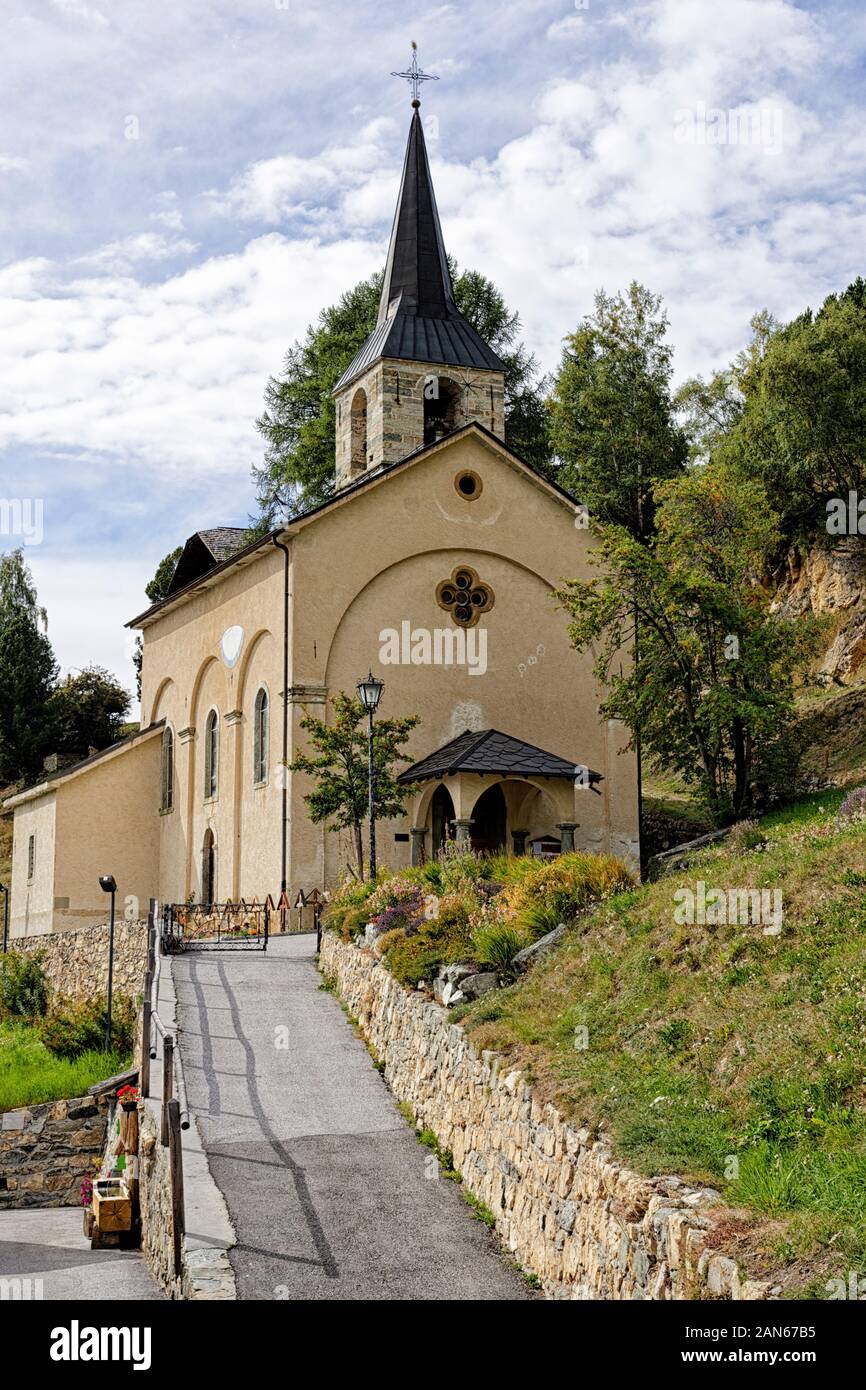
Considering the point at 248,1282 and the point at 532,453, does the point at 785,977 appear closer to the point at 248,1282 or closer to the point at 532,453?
the point at 248,1282

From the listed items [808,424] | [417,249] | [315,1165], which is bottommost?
[315,1165]

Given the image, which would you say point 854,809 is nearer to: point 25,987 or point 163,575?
point 25,987

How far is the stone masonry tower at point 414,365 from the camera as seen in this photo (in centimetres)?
3509

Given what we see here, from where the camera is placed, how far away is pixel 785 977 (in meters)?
11.5

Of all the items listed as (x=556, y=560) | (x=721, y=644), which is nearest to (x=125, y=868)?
(x=556, y=560)

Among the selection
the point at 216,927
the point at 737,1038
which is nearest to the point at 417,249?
the point at 216,927

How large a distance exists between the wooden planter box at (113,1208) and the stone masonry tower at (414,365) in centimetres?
2108

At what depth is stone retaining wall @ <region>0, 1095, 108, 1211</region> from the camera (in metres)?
22.1

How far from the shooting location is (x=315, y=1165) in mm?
13594

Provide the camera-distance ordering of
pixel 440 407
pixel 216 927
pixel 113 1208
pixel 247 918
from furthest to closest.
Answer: pixel 440 407 → pixel 247 918 → pixel 216 927 → pixel 113 1208

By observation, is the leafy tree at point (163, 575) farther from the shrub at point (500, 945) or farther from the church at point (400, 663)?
the shrub at point (500, 945)

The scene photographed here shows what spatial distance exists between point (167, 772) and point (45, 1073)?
14754 mm

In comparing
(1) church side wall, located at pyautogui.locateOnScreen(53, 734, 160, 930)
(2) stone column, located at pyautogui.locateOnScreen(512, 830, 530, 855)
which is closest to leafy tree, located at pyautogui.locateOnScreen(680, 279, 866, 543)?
(2) stone column, located at pyautogui.locateOnScreen(512, 830, 530, 855)

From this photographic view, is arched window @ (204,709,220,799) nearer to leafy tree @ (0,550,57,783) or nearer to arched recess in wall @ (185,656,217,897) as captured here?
arched recess in wall @ (185,656,217,897)
